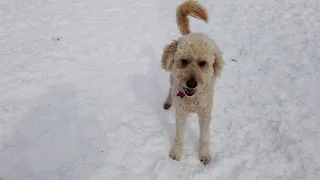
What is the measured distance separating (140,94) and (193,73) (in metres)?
2.35

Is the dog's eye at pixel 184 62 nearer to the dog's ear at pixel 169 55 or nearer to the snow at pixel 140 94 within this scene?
the dog's ear at pixel 169 55

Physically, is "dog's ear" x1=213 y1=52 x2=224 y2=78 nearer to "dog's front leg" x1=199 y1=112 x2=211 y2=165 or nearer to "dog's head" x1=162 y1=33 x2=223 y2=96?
"dog's head" x1=162 y1=33 x2=223 y2=96

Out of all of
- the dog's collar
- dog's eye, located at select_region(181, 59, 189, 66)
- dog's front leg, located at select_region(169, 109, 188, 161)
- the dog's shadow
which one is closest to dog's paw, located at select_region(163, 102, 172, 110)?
the dog's shadow

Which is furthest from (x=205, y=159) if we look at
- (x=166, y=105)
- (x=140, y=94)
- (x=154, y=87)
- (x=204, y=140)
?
(x=154, y=87)

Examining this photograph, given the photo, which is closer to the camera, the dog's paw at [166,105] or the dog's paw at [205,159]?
the dog's paw at [205,159]

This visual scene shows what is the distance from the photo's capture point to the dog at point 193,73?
3945 mm

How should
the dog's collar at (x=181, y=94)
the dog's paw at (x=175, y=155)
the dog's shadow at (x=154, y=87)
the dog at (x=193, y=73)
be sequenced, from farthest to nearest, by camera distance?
the dog's shadow at (x=154, y=87) → the dog's paw at (x=175, y=155) → the dog's collar at (x=181, y=94) → the dog at (x=193, y=73)

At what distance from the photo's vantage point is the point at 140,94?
6055mm

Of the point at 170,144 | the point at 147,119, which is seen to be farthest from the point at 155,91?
the point at 170,144

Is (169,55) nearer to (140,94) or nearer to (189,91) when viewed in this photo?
(189,91)

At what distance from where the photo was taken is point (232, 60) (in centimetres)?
688

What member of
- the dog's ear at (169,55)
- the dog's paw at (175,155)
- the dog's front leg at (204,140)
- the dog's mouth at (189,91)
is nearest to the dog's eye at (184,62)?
the dog's ear at (169,55)

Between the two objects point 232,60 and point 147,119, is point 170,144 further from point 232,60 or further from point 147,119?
point 232,60

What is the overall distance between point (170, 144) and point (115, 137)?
2.92 ft
